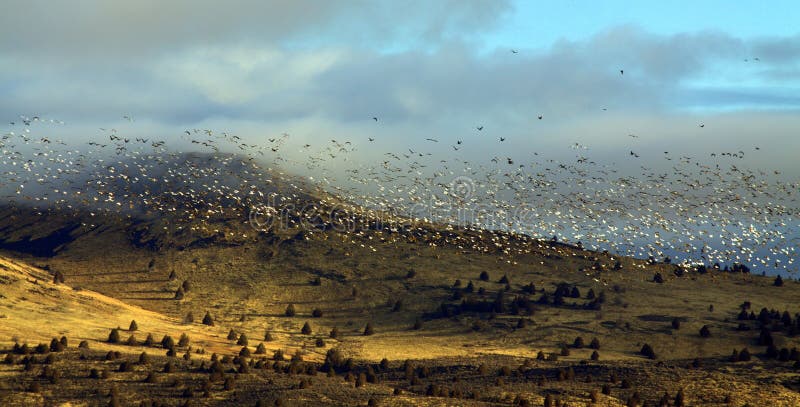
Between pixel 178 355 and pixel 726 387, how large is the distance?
165 ft

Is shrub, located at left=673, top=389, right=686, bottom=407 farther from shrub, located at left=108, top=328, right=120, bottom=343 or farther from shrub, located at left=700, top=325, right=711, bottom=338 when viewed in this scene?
shrub, located at left=108, top=328, right=120, bottom=343

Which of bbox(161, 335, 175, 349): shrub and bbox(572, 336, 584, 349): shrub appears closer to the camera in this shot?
bbox(161, 335, 175, 349): shrub

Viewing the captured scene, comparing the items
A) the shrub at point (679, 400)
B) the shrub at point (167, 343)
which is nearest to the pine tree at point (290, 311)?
the shrub at point (167, 343)

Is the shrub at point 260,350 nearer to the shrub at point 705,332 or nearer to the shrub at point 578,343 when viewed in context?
the shrub at point 578,343

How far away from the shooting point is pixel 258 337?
105938 mm

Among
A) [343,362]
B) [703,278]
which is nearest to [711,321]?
[703,278]

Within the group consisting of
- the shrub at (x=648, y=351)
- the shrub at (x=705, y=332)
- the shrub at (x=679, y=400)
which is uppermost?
the shrub at (x=705, y=332)

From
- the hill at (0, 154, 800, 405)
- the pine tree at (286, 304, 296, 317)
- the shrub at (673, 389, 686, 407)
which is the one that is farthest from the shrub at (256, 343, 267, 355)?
the shrub at (673, 389, 686, 407)

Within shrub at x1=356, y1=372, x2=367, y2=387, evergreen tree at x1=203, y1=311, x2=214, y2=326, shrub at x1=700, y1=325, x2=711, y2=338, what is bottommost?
evergreen tree at x1=203, y1=311, x2=214, y2=326

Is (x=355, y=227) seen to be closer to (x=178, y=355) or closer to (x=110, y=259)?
(x=110, y=259)

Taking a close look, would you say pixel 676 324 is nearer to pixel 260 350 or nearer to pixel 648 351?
pixel 648 351

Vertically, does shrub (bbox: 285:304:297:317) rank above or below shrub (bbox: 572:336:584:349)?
below

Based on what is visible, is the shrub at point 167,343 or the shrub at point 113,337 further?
the shrub at point 113,337

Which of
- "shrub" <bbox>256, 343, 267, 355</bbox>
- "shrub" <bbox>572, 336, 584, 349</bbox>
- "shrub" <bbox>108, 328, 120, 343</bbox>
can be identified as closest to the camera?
"shrub" <bbox>108, 328, 120, 343</bbox>
